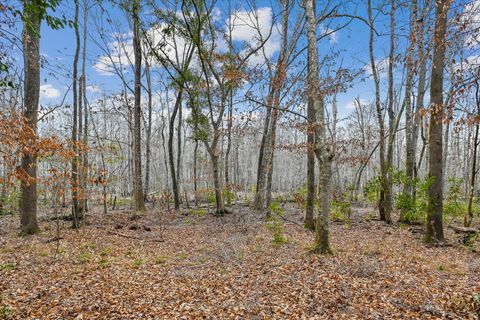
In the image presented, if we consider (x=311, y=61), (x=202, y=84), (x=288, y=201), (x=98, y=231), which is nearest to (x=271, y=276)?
(x=311, y=61)

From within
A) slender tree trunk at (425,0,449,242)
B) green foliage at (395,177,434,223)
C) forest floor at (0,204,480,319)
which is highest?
slender tree trunk at (425,0,449,242)

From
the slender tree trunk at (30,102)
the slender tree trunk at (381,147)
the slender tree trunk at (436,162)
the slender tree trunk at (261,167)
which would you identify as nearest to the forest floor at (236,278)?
the slender tree trunk at (436,162)

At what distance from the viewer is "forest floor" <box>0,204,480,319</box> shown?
3830 mm

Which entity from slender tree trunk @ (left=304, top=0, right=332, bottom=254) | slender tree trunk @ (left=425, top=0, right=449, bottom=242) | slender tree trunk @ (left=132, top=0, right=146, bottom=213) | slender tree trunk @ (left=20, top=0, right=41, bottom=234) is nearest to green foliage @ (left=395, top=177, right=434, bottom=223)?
slender tree trunk @ (left=425, top=0, right=449, bottom=242)

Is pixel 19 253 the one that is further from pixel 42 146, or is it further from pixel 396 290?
pixel 396 290

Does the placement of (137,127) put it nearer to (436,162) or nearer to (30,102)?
(30,102)

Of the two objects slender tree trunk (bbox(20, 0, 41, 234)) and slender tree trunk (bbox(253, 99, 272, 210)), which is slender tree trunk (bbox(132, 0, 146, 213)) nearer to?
slender tree trunk (bbox(20, 0, 41, 234))

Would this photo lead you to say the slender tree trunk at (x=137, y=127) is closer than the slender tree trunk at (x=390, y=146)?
No

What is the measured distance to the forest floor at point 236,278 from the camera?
3.83 metres

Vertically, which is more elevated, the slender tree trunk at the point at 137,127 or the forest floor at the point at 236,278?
the slender tree trunk at the point at 137,127

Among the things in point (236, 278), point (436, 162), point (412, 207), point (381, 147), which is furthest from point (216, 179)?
point (436, 162)

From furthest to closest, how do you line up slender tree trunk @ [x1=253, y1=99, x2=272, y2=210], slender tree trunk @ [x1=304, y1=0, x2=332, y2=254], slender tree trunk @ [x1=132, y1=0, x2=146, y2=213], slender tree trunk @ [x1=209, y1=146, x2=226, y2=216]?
slender tree trunk @ [x1=253, y1=99, x2=272, y2=210] < slender tree trunk @ [x1=209, y1=146, x2=226, y2=216] < slender tree trunk @ [x1=132, y1=0, x2=146, y2=213] < slender tree trunk @ [x1=304, y1=0, x2=332, y2=254]

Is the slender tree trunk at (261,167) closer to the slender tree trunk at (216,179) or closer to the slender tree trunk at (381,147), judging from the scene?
the slender tree trunk at (216,179)

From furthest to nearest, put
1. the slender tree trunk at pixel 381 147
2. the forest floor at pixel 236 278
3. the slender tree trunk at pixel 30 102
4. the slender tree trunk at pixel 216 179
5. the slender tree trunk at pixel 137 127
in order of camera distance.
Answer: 1. the slender tree trunk at pixel 216 179
2. the slender tree trunk at pixel 137 127
3. the slender tree trunk at pixel 381 147
4. the slender tree trunk at pixel 30 102
5. the forest floor at pixel 236 278
